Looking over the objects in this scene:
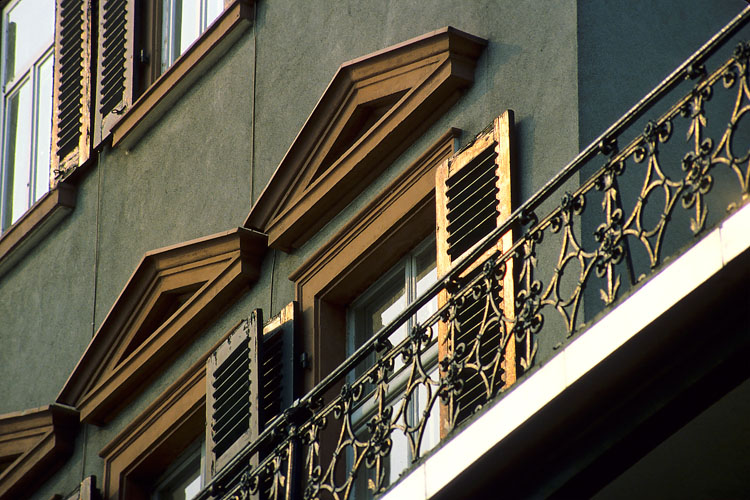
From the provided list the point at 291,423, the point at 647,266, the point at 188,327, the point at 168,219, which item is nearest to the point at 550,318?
the point at 647,266

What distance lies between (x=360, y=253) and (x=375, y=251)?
11 cm

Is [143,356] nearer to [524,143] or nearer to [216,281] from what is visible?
[216,281]

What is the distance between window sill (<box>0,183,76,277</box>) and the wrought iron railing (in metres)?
4.45

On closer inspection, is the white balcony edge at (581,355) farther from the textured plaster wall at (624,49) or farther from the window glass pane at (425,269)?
the window glass pane at (425,269)

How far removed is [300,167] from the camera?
11195 millimetres

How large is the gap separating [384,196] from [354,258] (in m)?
0.43

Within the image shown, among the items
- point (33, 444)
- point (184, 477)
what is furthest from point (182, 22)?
point (184, 477)

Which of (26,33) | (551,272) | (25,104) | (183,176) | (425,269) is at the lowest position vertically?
(551,272)

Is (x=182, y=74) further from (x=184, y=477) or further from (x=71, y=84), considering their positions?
(x=184, y=477)

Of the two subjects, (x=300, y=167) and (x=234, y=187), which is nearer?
(x=300, y=167)

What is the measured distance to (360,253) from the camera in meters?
10.6

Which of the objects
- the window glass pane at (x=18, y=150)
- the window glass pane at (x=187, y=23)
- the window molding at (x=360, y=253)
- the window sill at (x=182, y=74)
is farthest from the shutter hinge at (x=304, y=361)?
the window glass pane at (x=18, y=150)

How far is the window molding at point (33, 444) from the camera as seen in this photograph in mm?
12883

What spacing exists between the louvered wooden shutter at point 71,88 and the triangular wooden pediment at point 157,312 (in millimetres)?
1812
